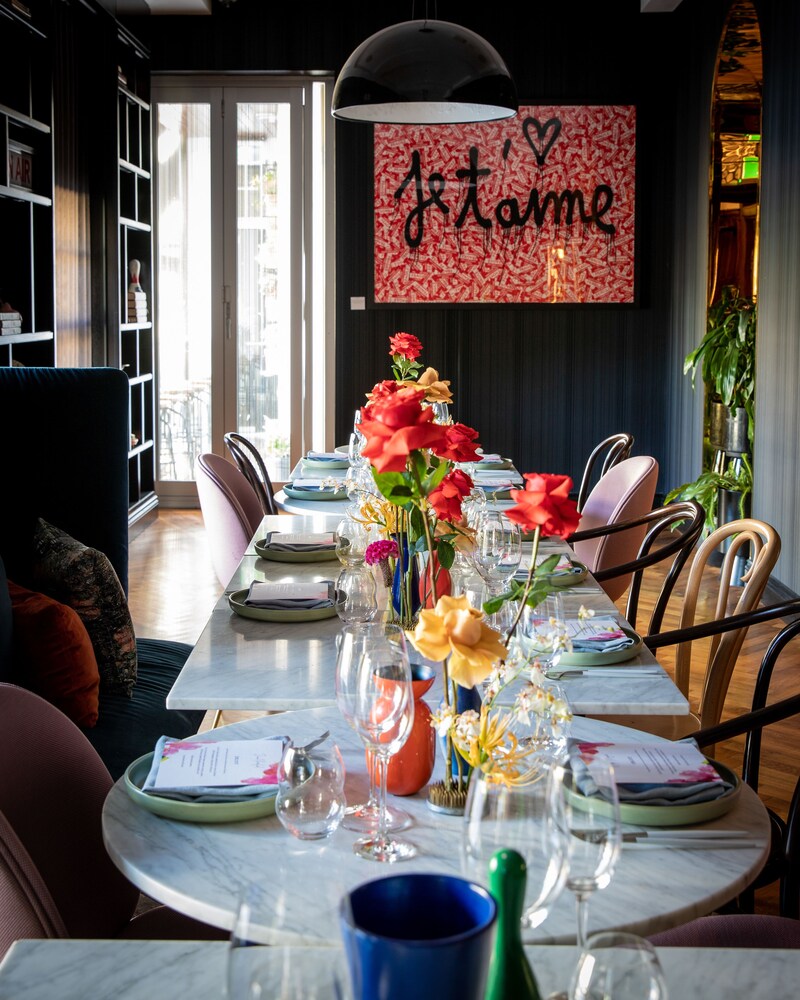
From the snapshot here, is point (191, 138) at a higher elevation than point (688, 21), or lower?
lower

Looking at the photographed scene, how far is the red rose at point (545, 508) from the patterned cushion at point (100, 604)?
185 cm

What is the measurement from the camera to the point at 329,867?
1257mm

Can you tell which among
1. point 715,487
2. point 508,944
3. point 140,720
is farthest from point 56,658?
point 715,487

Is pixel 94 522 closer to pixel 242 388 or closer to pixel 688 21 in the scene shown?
pixel 242 388

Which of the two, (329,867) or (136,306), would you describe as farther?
(136,306)

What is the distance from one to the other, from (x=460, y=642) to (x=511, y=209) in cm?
673

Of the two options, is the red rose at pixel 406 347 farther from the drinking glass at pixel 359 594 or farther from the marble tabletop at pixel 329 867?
the marble tabletop at pixel 329 867

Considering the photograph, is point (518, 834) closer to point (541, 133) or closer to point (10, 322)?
point (10, 322)

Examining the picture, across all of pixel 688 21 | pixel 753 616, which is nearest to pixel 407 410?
pixel 753 616

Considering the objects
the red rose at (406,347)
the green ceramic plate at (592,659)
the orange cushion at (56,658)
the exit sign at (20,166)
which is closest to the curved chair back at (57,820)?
the green ceramic plate at (592,659)

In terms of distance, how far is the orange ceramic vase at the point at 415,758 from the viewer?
1.44m

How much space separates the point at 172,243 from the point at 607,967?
7.53 m

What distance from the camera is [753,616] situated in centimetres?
238

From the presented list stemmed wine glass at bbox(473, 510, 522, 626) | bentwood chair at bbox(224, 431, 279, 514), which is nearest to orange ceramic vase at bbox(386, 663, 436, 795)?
stemmed wine glass at bbox(473, 510, 522, 626)
